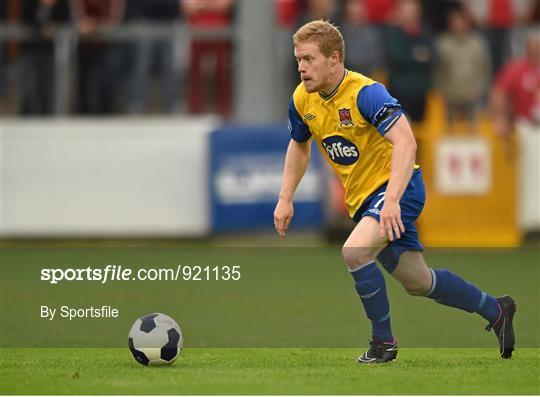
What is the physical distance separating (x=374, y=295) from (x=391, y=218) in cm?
53

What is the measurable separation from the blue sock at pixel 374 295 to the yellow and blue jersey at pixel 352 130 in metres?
0.44

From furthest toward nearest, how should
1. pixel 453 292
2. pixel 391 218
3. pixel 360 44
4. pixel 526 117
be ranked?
pixel 526 117
pixel 360 44
pixel 453 292
pixel 391 218

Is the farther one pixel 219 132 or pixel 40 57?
pixel 40 57

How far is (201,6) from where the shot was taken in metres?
16.1

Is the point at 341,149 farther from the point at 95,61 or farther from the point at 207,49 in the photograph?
the point at 207,49

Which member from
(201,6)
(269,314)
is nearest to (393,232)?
(269,314)

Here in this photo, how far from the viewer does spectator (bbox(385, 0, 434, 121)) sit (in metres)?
15.1

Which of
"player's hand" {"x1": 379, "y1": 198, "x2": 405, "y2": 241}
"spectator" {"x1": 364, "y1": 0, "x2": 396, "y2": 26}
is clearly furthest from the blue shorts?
"spectator" {"x1": 364, "y1": 0, "x2": 396, "y2": 26}

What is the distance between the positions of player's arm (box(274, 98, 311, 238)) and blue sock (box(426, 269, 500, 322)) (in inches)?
35.0

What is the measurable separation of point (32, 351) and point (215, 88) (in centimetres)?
861

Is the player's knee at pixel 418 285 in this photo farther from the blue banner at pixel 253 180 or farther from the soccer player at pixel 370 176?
the blue banner at pixel 253 180

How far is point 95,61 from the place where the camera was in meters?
15.6

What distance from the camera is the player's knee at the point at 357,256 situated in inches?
290

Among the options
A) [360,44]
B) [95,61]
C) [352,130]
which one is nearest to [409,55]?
[360,44]
